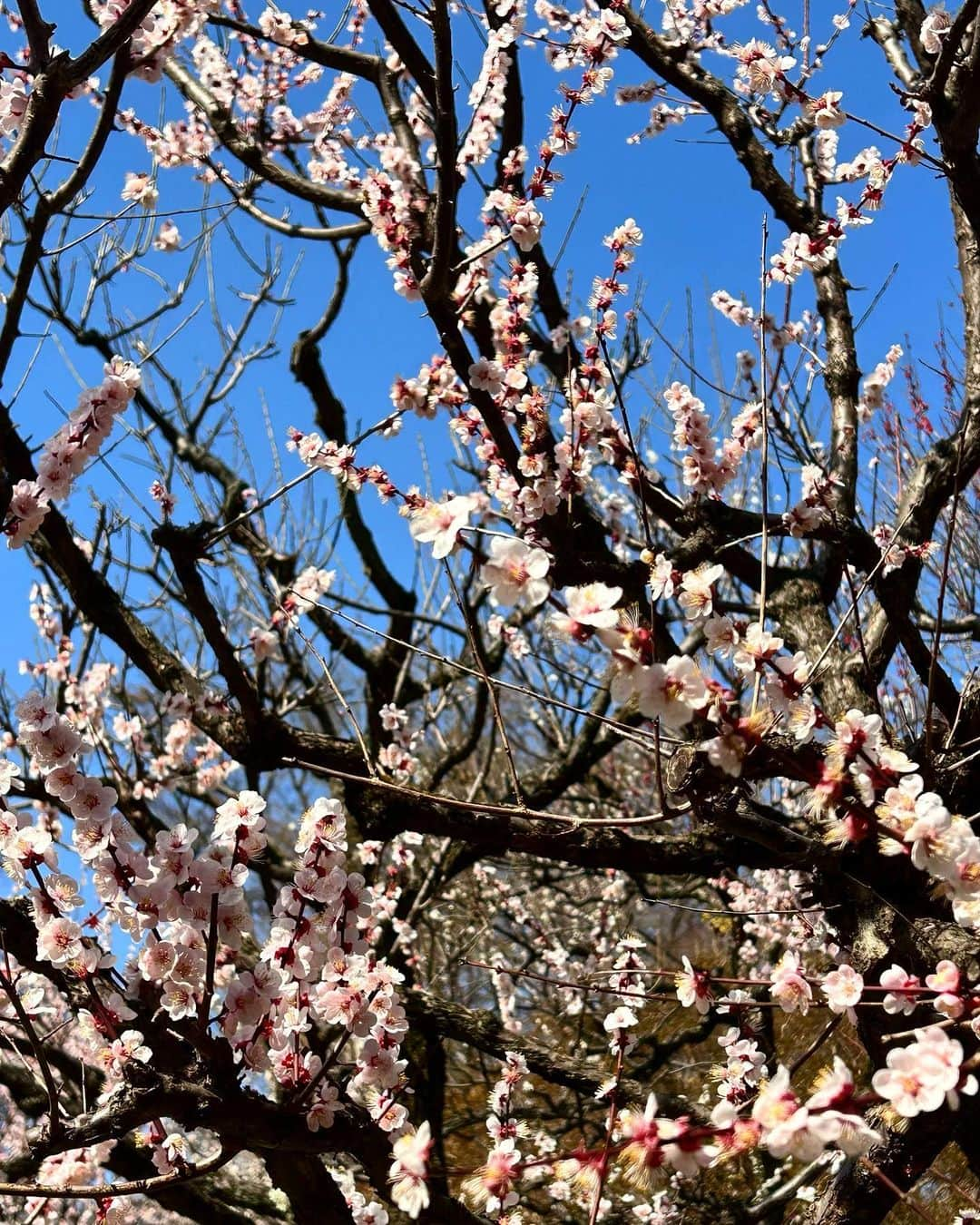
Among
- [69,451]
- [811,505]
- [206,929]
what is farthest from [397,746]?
[69,451]

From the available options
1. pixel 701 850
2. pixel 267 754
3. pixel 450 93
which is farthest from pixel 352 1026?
pixel 450 93

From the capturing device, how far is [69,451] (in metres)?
2.04

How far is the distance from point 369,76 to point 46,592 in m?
3.73

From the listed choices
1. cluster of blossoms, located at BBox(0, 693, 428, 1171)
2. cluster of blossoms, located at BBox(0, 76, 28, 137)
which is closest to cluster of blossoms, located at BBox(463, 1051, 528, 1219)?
cluster of blossoms, located at BBox(0, 693, 428, 1171)

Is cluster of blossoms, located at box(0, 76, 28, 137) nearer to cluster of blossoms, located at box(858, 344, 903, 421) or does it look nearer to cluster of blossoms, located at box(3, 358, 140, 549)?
cluster of blossoms, located at box(3, 358, 140, 549)

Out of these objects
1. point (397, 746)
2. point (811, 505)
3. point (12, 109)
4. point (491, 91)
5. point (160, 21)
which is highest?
point (160, 21)

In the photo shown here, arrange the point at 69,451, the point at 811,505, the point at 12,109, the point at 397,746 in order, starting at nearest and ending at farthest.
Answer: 1. the point at 69,451
2. the point at 12,109
3. the point at 811,505
4. the point at 397,746

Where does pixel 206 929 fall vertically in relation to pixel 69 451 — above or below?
below

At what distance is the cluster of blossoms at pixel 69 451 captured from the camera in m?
2.04

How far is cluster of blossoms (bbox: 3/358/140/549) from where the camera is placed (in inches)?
80.5

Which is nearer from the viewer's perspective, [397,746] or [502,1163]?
[502,1163]

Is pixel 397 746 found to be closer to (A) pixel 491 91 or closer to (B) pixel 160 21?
(A) pixel 491 91

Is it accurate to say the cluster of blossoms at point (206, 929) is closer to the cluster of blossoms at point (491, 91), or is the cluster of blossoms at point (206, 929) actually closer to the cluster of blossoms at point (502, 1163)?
the cluster of blossoms at point (502, 1163)

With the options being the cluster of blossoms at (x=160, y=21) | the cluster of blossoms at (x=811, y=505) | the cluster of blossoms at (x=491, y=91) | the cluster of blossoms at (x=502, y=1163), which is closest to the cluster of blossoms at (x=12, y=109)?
the cluster of blossoms at (x=160, y=21)
